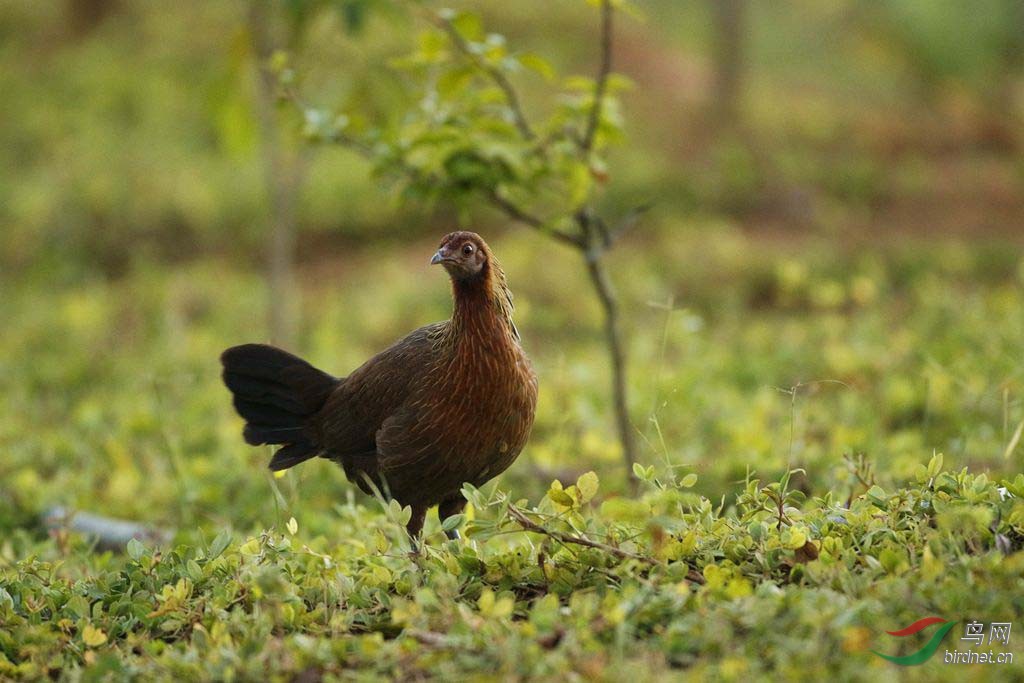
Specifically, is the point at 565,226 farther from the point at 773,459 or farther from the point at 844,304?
the point at 844,304

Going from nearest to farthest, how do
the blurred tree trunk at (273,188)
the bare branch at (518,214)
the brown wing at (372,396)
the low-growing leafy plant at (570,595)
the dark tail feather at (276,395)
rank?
1. the low-growing leafy plant at (570,595)
2. the brown wing at (372,396)
3. the dark tail feather at (276,395)
4. the bare branch at (518,214)
5. the blurred tree trunk at (273,188)

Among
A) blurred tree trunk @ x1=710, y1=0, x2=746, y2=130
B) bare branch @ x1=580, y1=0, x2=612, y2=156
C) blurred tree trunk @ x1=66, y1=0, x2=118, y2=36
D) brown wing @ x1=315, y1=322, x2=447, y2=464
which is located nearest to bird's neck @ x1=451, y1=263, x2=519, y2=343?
brown wing @ x1=315, y1=322, x2=447, y2=464

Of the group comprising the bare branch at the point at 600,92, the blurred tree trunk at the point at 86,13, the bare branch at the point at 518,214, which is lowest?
the bare branch at the point at 518,214

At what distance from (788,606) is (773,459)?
7.91 feet

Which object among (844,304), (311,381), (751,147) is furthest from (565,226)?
(751,147)

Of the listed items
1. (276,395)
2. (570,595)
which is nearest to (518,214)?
(276,395)

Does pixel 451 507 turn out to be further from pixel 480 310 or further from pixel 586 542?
pixel 586 542

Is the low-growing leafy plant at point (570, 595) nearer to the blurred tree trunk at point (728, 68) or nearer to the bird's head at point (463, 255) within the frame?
the bird's head at point (463, 255)

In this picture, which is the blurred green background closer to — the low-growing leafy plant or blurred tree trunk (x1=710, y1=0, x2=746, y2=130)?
blurred tree trunk (x1=710, y1=0, x2=746, y2=130)

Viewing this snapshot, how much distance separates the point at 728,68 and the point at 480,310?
9.97m

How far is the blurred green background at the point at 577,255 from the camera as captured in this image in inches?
224

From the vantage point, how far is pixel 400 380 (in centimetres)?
407

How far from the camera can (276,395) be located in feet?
14.5

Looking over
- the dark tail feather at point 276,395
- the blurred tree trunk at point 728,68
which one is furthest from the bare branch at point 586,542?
the blurred tree trunk at point 728,68
